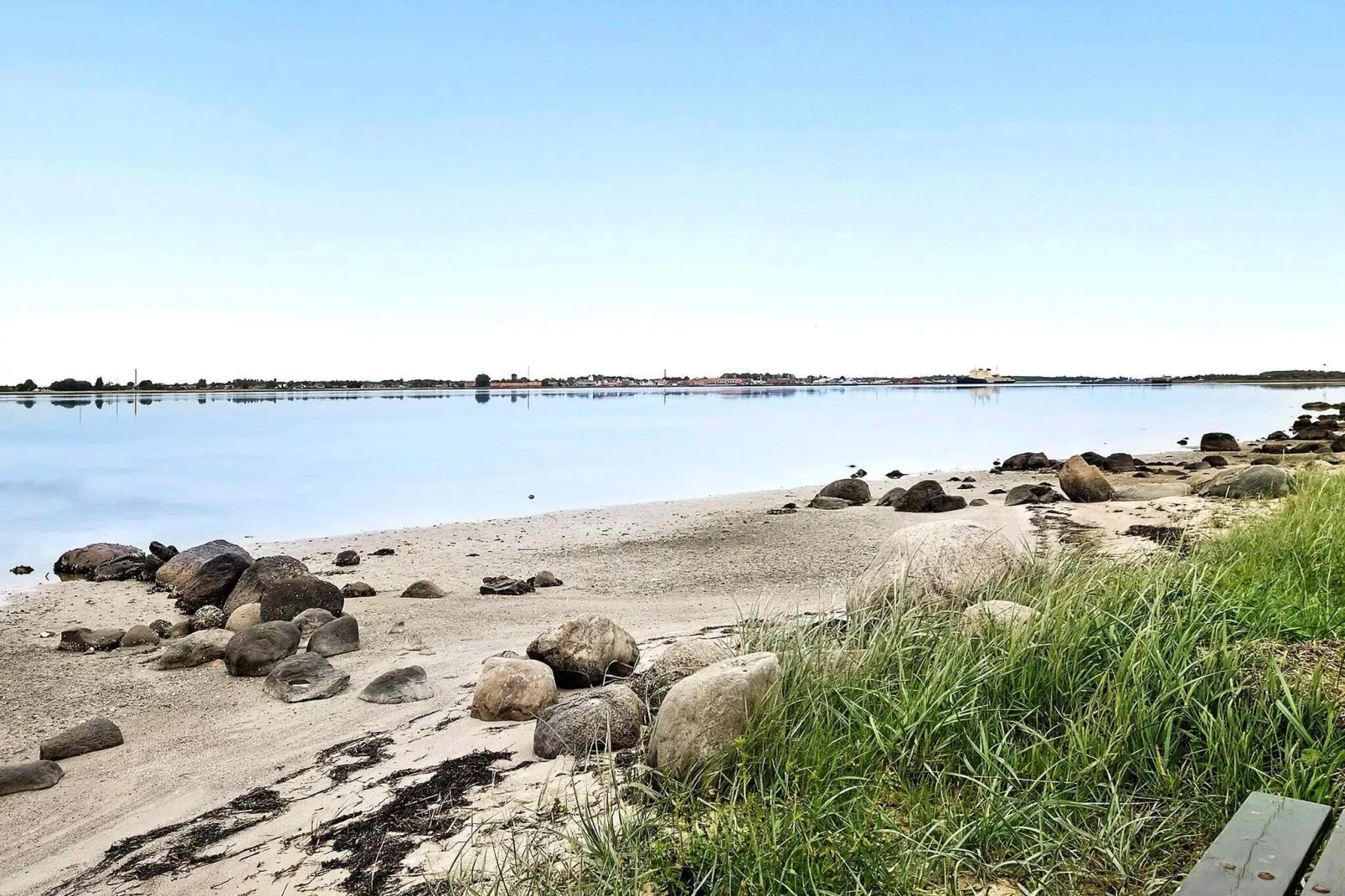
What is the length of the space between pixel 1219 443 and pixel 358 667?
30985 mm

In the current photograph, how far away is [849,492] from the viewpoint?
69.7ft

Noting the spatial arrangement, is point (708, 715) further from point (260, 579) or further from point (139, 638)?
point (260, 579)

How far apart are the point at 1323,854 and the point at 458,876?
3.21m

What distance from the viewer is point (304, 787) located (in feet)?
18.4

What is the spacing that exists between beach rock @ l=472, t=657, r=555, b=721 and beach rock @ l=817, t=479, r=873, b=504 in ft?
50.1

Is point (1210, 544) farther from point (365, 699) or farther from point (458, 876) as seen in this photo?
point (365, 699)

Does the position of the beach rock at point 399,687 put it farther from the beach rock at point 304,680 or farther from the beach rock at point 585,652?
the beach rock at point 585,652

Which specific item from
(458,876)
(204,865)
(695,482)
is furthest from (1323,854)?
(695,482)

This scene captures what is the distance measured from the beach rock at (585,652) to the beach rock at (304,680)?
2015mm

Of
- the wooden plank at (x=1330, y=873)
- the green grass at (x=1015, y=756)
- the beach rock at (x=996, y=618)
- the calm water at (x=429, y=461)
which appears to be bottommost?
the calm water at (x=429, y=461)

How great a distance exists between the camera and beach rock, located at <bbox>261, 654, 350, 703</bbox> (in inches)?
311

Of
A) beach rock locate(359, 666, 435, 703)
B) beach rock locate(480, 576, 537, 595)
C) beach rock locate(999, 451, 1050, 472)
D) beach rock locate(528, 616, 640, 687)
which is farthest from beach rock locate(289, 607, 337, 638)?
beach rock locate(999, 451, 1050, 472)

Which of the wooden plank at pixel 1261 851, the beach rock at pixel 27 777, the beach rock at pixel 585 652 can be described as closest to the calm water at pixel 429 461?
the beach rock at pixel 27 777

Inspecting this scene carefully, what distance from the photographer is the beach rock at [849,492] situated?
69.4ft
